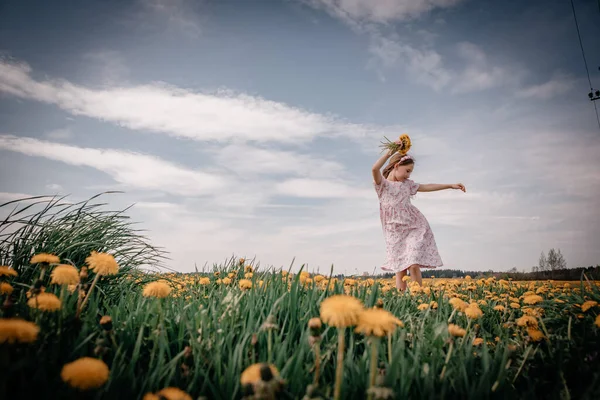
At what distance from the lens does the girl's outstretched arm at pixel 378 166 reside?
20.6 feet

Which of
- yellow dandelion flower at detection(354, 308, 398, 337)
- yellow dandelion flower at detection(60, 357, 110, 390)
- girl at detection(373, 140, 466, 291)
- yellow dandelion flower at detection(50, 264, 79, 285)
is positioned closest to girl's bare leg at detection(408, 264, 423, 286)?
girl at detection(373, 140, 466, 291)

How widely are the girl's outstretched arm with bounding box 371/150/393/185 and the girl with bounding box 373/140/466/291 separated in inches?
0.8

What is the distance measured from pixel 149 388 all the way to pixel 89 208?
395 cm

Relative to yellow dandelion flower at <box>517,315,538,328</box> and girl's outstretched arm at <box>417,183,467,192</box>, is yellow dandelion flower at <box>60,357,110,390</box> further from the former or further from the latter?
girl's outstretched arm at <box>417,183,467,192</box>

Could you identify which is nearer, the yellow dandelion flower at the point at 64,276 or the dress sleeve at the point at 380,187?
the yellow dandelion flower at the point at 64,276

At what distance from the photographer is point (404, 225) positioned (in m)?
7.35

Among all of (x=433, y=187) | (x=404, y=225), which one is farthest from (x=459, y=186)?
(x=404, y=225)

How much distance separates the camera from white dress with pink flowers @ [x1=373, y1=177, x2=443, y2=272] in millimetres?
7070

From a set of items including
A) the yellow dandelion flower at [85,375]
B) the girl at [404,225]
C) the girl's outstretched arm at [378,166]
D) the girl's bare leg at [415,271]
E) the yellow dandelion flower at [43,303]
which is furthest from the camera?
the girl at [404,225]

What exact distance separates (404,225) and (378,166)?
5.23 feet

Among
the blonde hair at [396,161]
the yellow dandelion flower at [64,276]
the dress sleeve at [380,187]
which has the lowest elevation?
the yellow dandelion flower at [64,276]

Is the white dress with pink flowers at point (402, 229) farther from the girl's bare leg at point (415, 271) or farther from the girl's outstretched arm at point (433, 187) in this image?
the girl's outstretched arm at point (433, 187)

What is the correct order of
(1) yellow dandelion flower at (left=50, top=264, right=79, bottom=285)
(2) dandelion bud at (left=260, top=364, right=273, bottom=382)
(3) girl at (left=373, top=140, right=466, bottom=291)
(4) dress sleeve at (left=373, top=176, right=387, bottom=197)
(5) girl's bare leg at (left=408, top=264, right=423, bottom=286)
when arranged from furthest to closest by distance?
(4) dress sleeve at (left=373, top=176, right=387, bottom=197) < (3) girl at (left=373, top=140, right=466, bottom=291) < (5) girl's bare leg at (left=408, top=264, right=423, bottom=286) < (1) yellow dandelion flower at (left=50, top=264, right=79, bottom=285) < (2) dandelion bud at (left=260, top=364, right=273, bottom=382)

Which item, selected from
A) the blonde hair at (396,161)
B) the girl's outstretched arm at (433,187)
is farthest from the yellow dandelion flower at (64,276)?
the girl's outstretched arm at (433,187)
